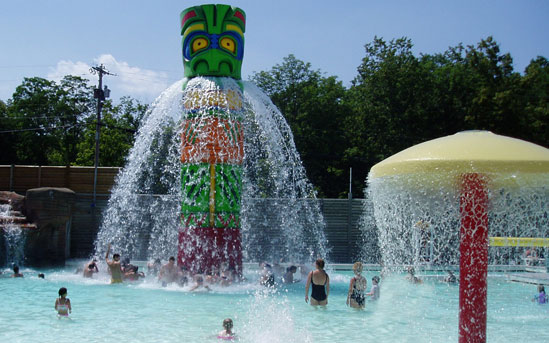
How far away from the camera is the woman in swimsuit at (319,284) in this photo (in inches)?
378

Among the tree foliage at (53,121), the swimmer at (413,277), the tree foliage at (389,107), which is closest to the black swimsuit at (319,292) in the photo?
the swimmer at (413,277)

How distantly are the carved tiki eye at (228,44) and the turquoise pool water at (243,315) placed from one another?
5.40 m

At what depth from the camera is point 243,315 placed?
9.31 metres

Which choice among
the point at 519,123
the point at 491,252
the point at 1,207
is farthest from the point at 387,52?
the point at 1,207

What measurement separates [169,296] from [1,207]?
8516mm

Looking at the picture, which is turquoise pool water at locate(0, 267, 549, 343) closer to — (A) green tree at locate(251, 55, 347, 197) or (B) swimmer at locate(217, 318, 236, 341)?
(B) swimmer at locate(217, 318, 236, 341)

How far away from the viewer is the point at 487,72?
2792 centimetres

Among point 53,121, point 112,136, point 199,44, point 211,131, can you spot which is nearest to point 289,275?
point 211,131

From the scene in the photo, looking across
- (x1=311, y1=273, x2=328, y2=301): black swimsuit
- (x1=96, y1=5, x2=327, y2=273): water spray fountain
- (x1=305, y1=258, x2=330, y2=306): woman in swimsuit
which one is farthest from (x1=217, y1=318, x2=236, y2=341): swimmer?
(x1=96, y1=5, x2=327, y2=273): water spray fountain

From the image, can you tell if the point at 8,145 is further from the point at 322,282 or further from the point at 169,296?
the point at 322,282

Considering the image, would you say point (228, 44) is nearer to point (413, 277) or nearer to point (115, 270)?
point (115, 270)

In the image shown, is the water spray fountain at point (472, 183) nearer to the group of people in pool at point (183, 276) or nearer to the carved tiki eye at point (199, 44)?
the group of people in pool at point (183, 276)

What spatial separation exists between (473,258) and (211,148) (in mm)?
8969

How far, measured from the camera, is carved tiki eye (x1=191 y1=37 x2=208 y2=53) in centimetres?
1286
